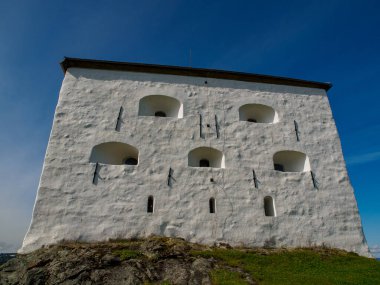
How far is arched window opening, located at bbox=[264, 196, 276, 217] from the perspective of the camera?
11.0 meters

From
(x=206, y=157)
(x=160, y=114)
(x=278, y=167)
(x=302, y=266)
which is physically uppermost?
(x=160, y=114)

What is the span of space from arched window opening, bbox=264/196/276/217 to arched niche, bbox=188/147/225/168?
197 cm

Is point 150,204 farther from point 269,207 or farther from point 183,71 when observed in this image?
point 183,71

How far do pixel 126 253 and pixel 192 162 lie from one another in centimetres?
435

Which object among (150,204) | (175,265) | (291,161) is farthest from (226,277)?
(291,161)

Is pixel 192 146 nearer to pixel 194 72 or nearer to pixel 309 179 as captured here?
pixel 194 72

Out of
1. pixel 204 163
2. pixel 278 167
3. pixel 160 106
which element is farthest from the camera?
pixel 160 106

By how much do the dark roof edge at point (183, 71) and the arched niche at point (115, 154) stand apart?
11.6ft

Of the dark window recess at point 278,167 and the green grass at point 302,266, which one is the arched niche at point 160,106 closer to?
the dark window recess at point 278,167

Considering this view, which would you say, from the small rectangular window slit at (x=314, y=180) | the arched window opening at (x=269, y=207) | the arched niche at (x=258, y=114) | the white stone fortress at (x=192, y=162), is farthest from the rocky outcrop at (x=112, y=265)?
the arched niche at (x=258, y=114)

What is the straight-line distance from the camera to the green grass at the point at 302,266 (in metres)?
7.83

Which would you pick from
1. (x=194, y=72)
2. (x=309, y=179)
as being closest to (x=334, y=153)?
(x=309, y=179)

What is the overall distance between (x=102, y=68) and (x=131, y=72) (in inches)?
46.9

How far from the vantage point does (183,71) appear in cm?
1332
